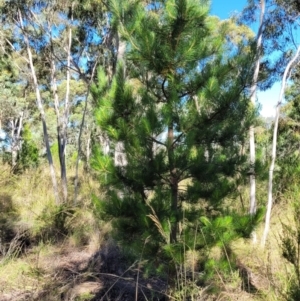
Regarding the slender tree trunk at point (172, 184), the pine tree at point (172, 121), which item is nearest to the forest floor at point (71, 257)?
the slender tree trunk at point (172, 184)

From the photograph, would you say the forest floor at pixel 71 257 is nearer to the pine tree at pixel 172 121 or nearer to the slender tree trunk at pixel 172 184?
the slender tree trunk at pixel 172 184

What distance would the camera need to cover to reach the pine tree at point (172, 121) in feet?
10.5

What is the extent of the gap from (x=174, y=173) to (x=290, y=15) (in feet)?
15.9

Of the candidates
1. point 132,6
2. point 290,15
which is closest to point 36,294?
point 132,6

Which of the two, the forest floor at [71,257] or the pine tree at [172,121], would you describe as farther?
the forest floor at [71,257]

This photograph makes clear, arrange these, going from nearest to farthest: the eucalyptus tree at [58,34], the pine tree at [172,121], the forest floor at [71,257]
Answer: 1. the pine tree at [172,121]
2. the forest floor at [71,257]
3. the eucalyptus tree at [58,34]

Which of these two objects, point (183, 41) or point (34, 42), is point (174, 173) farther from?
point (34, 42)

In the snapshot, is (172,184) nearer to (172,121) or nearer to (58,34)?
(172,121)

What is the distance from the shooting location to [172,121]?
11.0ft

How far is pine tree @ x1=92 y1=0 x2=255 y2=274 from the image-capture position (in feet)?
10.5

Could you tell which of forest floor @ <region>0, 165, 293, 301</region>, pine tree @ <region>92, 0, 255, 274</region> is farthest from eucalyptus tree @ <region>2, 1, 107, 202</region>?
pine tree @ <region>92, 0, 255, 274</region>

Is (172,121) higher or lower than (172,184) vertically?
higher

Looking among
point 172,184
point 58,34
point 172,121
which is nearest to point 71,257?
point 172,184

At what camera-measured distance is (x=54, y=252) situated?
544cm
